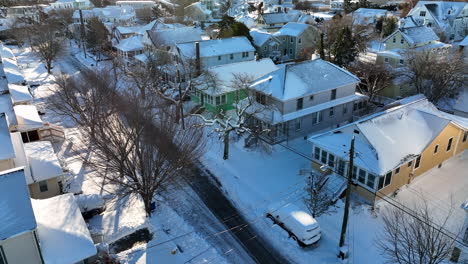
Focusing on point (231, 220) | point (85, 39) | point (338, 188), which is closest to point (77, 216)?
point (231, 220)

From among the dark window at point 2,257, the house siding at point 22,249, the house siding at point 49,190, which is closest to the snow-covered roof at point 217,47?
the house siding at point 49,190

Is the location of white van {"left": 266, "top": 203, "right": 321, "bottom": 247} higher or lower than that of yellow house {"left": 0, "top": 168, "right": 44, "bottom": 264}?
lower

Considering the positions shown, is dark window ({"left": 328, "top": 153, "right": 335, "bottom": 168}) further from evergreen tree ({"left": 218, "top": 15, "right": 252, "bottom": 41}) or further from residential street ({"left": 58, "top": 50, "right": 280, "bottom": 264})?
evergreen tree ({"left": 218, "top": 15, "right": 252, "bottom": 41})

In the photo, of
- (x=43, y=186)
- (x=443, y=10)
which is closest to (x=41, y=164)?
(x=43, y=186)

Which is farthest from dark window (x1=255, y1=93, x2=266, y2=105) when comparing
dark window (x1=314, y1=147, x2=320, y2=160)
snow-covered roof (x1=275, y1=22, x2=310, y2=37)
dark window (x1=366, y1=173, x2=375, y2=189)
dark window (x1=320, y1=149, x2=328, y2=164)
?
snow-covered roof (x1=275, y1=22, x2=310, y2=37)

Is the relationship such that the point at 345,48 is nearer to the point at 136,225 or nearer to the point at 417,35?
the point at 417,35
